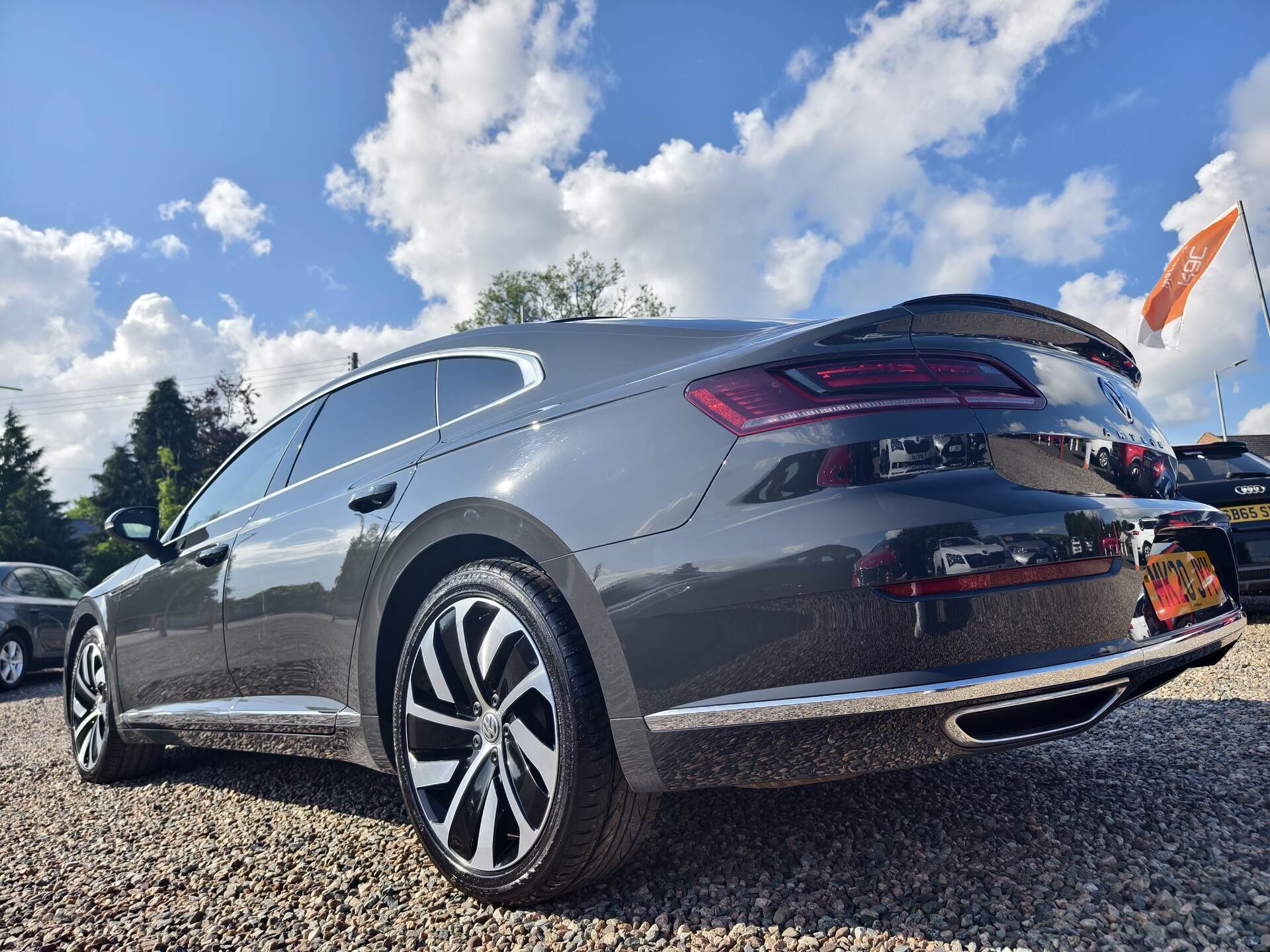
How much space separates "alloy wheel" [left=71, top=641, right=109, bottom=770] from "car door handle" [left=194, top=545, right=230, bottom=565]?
1145 millimetres

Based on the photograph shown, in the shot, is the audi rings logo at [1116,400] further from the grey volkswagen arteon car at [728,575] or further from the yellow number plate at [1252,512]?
the yellow number plate at [1252,512]

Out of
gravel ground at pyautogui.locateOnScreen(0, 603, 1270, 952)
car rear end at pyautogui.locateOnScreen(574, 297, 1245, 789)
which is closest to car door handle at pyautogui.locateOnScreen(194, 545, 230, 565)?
A: gravel ground at pyautogui.locateOnScreen(0, 603, 1270, 952)

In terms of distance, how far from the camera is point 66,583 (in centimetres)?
1145

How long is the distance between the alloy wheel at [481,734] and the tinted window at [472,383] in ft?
2.05

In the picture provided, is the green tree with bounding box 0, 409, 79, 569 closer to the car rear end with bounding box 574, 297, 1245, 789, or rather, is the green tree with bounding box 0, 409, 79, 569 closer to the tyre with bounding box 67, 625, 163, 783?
the tyre with bounding box 67, 625, 163, 783

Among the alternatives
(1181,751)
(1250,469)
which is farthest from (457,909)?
(1250,469)

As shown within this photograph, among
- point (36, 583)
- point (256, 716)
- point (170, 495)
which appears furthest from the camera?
point (170, 495)

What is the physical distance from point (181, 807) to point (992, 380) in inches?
130

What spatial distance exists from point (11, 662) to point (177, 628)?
8290 millimetres

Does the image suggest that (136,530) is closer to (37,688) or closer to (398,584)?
(398,584)

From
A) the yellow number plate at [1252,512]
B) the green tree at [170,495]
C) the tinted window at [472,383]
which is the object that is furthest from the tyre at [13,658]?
the green tree at [170,495]

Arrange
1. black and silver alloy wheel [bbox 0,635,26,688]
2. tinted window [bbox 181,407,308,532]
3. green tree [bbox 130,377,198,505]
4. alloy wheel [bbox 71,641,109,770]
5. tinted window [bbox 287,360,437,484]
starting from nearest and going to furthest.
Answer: tinted window [bbox 287,360,437,484]
tinted window [bbox 181,407,308,532]
alloy wheel [bbox 71,641,109,770]
black and silver alloy wheel [bbox 0,635,26,688]
green tree [bbox 130,377,198,505]

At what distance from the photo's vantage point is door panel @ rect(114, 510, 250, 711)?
10.5 ft

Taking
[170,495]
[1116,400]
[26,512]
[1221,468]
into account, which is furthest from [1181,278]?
[26,512]
